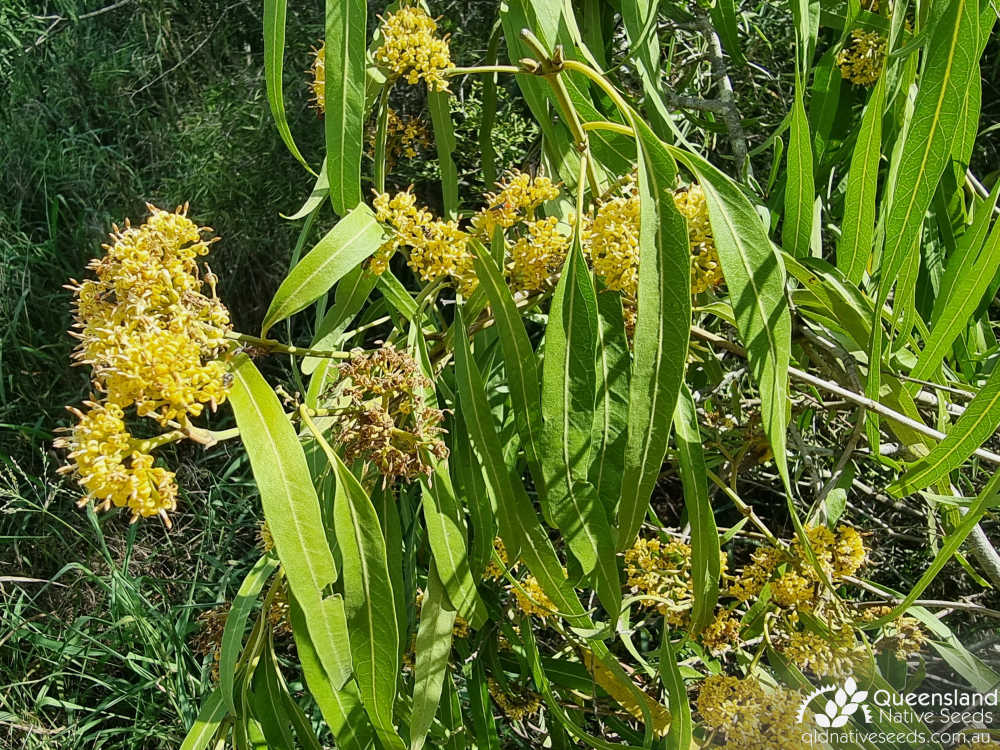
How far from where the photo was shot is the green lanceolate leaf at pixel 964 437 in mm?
708

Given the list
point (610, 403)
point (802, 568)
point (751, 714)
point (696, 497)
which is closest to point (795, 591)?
point (802, 568)

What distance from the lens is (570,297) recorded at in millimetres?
704

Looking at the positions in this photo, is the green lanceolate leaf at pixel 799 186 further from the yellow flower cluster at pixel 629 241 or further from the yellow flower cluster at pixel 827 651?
the yellow flower cluster at pixel 827 651

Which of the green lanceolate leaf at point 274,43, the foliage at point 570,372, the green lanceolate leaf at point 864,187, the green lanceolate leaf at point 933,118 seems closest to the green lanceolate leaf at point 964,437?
the foliage at point 570,372

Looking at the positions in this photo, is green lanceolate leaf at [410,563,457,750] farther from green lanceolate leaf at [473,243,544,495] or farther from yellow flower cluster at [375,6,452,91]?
yellow flower cluster at [375,6,452,91]

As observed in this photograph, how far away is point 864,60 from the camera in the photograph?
113cm

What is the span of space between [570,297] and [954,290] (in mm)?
443

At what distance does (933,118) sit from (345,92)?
529 millimetres

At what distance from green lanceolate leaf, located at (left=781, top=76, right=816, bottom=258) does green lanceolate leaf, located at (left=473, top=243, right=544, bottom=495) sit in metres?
0.34

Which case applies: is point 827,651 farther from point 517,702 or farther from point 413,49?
point 413,49

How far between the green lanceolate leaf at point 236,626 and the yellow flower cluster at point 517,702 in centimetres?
54

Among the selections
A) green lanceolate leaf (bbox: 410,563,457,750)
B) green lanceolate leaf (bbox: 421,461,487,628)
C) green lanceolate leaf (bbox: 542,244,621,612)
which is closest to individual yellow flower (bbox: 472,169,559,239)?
green lanceolate leaf (bbox: 542,244,621,612)

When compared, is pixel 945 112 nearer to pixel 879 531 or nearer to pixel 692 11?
pixel 692 11

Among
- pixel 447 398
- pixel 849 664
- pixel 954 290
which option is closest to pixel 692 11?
pixel 954 290
